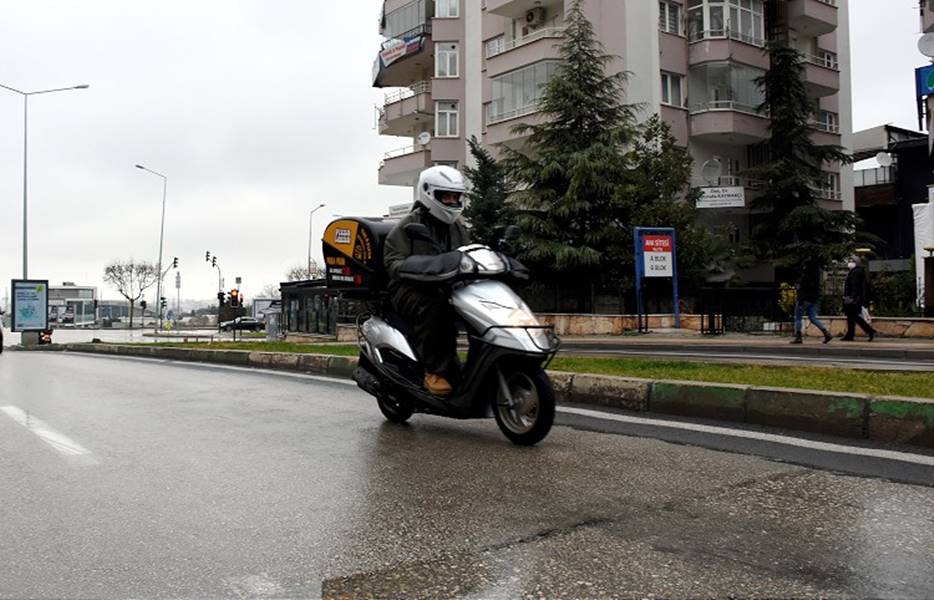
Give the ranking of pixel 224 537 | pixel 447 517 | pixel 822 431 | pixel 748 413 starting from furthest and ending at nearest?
pixel 748 413 → pixel 822 431 → pixel 447 517 → pixel 224 537

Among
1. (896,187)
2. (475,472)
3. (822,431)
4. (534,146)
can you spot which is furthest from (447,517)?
(896,187)

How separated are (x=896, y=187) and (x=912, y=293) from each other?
27.1 metres

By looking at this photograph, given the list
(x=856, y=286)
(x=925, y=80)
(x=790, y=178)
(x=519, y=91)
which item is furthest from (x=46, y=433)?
(x=790, y=178)

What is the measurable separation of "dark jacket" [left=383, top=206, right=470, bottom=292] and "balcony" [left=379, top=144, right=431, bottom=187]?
32867 millimetres

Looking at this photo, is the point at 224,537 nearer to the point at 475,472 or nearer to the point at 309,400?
the point at 475,472

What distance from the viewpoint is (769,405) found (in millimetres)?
5914

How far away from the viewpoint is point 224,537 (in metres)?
3.32

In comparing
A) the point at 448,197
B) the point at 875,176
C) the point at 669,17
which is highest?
the point at 669,17

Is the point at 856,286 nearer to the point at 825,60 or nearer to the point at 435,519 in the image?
the point at 435,519

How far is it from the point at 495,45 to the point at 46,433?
1322 inches

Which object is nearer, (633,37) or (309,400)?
(309,400)

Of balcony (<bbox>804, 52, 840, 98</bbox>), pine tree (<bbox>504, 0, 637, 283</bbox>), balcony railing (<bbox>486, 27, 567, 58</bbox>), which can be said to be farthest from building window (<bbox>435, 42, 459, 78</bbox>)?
balcony (<bbox>804, 52, 840, 98</bbox>)

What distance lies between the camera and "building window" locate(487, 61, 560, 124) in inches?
1280

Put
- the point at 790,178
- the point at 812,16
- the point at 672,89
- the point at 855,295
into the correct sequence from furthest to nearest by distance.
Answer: the point at 812,16 < the point at 672,89 < the point at 790,178 < the point at 855,295
